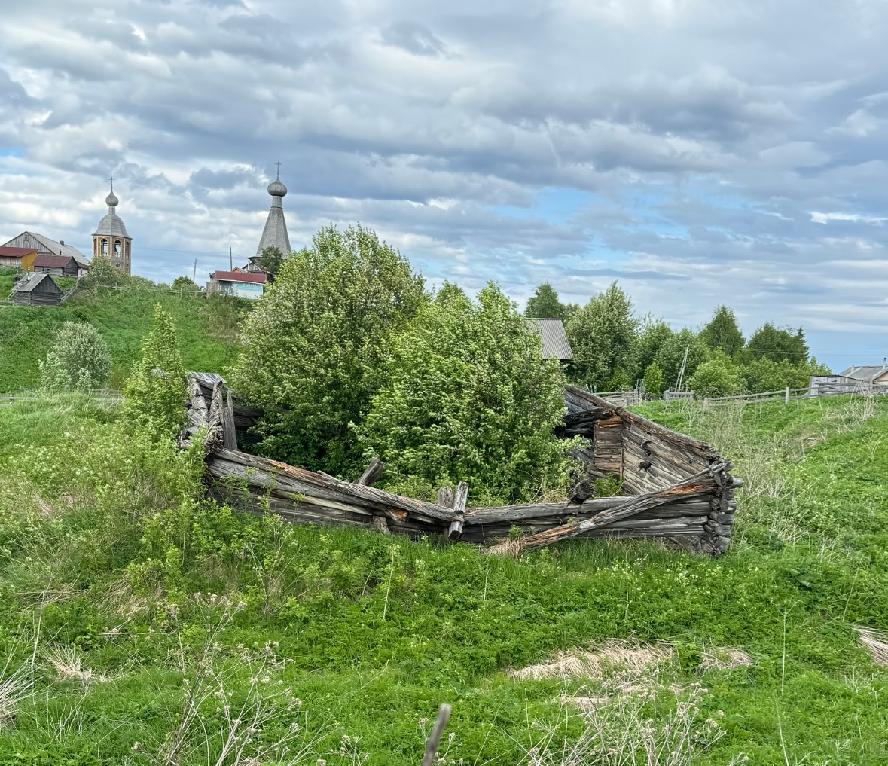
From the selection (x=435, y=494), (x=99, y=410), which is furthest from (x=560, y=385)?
(x=99, y=410)

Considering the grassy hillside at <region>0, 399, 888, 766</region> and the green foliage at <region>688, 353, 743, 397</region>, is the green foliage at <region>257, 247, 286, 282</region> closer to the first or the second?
the green foliage at <region>688, 353, 743, 397</region>

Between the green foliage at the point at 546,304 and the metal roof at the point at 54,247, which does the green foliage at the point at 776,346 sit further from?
the metal roof at the point at 54,247

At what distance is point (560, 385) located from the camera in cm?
1498

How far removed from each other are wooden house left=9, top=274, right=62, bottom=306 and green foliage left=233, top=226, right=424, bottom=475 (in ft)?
130

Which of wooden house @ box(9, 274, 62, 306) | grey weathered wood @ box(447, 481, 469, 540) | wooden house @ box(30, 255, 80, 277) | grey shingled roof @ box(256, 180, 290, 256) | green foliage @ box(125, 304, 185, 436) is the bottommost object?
grey weathered wood @ box(447, 481, 469, 540)

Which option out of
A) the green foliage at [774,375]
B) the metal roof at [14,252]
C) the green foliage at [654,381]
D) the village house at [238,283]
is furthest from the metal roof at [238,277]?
the green foliage at [774,375]

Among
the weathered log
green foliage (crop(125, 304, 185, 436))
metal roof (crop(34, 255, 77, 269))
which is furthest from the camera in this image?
metal roof (crop(34, 255, 77, 269))

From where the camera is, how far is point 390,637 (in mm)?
8055

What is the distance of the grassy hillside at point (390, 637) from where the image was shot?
5.99 metres

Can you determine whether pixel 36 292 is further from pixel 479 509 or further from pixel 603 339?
pixel 479 509

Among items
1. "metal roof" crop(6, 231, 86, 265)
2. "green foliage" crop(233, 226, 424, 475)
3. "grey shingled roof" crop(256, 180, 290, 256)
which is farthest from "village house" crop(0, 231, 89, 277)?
"green foliage" crop(233, 226, 424, 475)

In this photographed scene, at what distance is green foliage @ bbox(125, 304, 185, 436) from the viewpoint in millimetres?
14883

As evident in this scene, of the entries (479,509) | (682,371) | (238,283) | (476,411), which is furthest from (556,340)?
(479,509)

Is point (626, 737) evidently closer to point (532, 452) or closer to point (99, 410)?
point (532, 452)
